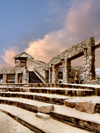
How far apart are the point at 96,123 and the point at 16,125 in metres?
1.84

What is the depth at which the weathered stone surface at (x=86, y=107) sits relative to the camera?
248 cm

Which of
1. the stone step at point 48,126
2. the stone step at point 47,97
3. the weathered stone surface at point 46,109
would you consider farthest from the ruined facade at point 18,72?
the stone step at point 48,126

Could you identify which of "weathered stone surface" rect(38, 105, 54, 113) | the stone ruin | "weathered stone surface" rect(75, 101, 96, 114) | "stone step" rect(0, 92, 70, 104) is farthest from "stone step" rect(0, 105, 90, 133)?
the stone ruin

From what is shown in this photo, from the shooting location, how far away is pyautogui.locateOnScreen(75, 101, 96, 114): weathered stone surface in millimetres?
2477

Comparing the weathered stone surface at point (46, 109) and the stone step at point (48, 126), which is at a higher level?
the weathered stone surface at point (46, 109)

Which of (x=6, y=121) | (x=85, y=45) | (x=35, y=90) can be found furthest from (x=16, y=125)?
(x=85, y=45)

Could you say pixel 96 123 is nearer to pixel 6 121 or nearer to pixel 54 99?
pixel 54 99

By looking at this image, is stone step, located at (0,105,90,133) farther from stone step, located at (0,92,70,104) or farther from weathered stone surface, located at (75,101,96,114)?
stone step, located at (0,92,70,104)

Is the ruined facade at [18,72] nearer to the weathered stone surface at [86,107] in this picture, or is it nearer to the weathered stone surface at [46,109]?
the weathered stone surface at [46,109]

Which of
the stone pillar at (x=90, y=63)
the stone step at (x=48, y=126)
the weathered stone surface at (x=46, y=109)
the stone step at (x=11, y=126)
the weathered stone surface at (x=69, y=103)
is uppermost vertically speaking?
the stone pillar at (x=90, y=63)

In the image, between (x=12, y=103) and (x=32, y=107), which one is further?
(x=12, y=103)

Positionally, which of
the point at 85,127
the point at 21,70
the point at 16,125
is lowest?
the point at 16,125

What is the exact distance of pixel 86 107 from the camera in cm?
258

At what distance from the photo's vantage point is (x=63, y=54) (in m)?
12.4
